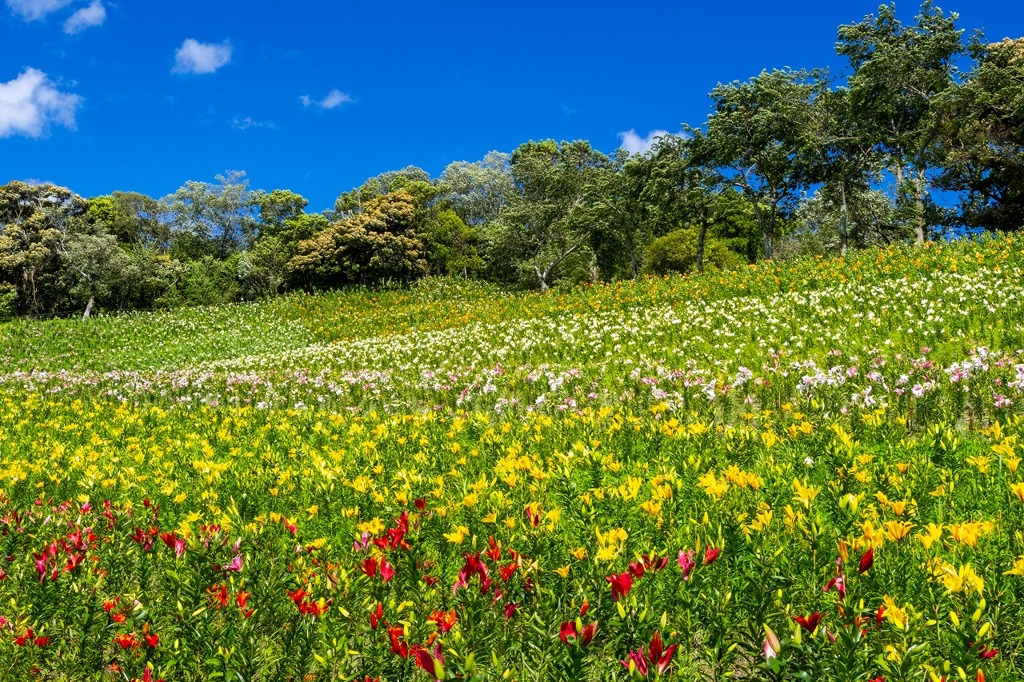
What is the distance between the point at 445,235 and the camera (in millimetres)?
44750

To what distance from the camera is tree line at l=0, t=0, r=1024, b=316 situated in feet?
87.9

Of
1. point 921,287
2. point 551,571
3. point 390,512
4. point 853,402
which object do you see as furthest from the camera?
point 921,287

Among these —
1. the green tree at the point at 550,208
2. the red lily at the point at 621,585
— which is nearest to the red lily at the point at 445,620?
the red lily at the point at 621,585

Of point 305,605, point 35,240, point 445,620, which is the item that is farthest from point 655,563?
point 35,240

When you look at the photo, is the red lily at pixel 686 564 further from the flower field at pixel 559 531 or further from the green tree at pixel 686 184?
the green tree at pixel 686 184

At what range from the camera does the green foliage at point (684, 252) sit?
1708 inches

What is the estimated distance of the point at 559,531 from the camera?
348cm

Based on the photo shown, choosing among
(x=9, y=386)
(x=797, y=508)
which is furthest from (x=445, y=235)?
(x=797, y=508)

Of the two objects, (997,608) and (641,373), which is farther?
(641,373)

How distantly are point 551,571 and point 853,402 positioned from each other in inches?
176

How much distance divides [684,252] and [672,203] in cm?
1374

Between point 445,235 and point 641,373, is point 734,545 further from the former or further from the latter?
point 445,235

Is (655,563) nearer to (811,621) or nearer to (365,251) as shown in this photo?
(811,621)

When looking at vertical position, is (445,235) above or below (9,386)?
above
